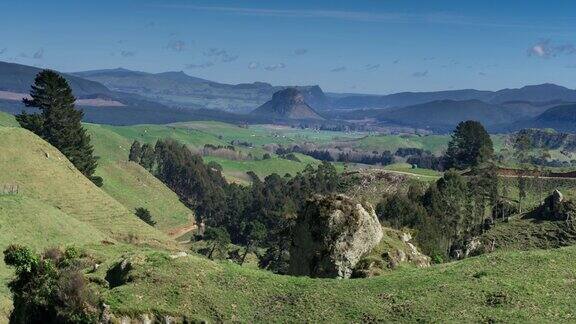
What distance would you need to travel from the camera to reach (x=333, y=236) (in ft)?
173

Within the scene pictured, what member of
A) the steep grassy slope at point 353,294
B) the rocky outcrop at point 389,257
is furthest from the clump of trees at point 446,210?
the steep grassy slope at point 353,294

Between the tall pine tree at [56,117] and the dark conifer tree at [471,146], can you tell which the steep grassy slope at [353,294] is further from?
the dark conifer tree at [471,146]

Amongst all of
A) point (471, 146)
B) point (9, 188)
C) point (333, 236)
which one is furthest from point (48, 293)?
point (471, 146)

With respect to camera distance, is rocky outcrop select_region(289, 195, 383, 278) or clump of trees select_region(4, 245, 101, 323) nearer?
clump of trees select_region(4, 245, 101, 323)

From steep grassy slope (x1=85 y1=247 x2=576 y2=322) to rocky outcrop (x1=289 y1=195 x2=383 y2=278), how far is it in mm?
10102

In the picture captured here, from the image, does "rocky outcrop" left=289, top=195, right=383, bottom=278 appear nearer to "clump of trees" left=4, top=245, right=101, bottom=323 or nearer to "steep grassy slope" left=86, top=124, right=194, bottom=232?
"clump of trees" left=4, top=245, right=101, bottom=323

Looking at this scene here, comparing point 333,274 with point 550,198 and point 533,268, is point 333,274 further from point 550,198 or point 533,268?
point 550,198

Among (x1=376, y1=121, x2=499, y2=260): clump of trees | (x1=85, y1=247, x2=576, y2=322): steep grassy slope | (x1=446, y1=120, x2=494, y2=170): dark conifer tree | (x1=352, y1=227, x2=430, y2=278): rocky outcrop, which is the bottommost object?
(x1=376, y1=121, x2=499, y2=260): clump of trees

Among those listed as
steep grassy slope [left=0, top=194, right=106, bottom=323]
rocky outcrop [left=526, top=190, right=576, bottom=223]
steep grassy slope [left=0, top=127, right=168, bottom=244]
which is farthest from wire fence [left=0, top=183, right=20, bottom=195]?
rocky outcrop [left=526, top=190, right=576, bottom=223]

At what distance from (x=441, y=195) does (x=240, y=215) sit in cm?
7698

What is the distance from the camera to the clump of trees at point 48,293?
116 feet

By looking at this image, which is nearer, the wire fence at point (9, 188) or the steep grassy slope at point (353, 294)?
the steep grassy slope at point (353, 294)

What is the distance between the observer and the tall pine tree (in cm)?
11962

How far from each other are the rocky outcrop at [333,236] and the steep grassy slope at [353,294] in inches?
398
